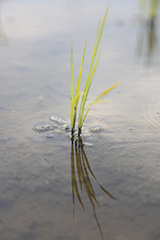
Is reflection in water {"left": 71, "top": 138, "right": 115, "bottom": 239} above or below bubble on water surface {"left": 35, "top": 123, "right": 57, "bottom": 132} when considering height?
below

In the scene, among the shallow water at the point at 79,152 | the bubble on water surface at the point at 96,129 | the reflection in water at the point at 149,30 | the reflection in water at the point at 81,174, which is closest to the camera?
the shallow water at the point at 79,152

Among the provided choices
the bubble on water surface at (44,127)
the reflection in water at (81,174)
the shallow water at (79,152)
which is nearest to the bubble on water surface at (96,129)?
the shallow water at (79,152)

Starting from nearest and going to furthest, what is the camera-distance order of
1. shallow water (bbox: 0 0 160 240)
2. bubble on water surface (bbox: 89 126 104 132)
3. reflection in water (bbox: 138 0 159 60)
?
1. shallow water (bbox: 0 0 160 240)
2. bubble on water surface (bbox: 89 126 104 132)
3. reflection in water (bbox: 138 0 159 60)

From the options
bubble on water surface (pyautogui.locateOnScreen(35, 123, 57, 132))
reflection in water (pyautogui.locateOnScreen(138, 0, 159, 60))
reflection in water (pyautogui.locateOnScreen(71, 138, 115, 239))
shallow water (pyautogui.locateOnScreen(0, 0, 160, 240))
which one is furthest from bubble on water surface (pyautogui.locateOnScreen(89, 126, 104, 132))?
reflection in water (pyautogui.locateOnScreen(138, 0, 159, 60))

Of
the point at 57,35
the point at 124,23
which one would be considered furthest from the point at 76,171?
the point at 124,23

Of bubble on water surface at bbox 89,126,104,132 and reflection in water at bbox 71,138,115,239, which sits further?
bubble on water surface at bbox 89,126,104,132

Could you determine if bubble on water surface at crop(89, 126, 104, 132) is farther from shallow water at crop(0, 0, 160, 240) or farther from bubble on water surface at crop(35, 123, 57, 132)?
bubble on water surface at crop(35, 123, 57, 132)

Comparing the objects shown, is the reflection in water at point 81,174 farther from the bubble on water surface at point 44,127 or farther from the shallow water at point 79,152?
the bubble on water surface at point 44,127
